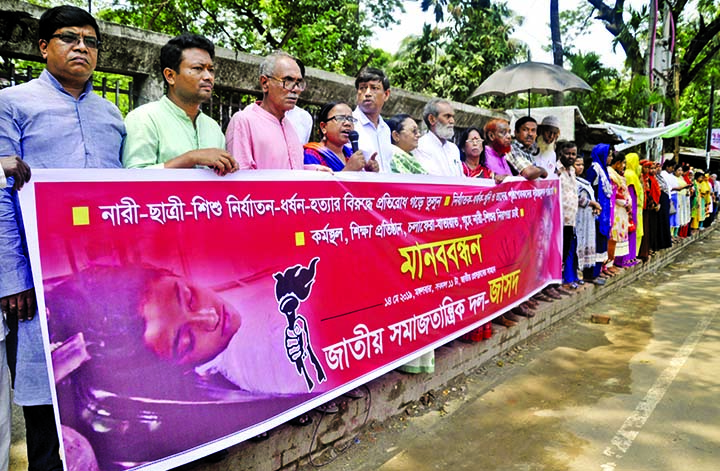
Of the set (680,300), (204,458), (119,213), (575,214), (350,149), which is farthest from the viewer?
(680,300)

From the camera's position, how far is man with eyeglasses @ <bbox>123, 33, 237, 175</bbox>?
224 centimetres

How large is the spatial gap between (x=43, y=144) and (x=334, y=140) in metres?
1.70

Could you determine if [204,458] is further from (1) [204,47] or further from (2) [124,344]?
(1) [204,47]

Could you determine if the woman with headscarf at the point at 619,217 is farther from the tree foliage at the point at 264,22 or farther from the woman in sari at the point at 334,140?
the tree foliage at the point at 264,22

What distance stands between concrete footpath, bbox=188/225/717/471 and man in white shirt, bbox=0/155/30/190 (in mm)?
1304

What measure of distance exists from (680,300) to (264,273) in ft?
22.0

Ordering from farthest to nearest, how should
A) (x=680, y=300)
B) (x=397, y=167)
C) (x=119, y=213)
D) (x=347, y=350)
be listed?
1. (x=680, y=300)
2. (x=397, y=167)
3. (x=347, y=350)
4. (x=119, y=213)

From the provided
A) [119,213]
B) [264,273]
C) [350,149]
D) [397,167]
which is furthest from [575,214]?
[119,213]

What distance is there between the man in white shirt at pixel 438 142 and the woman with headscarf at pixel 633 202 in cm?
483

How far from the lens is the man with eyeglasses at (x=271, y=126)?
2771 mm

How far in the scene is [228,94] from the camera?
174 inches

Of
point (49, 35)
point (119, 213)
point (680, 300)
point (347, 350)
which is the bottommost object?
point (680, 300)

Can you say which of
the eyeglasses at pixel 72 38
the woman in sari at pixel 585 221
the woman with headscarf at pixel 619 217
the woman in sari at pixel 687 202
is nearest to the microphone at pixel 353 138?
the eyeglasses at pixel 72 38

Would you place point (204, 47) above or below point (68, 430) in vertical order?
above
